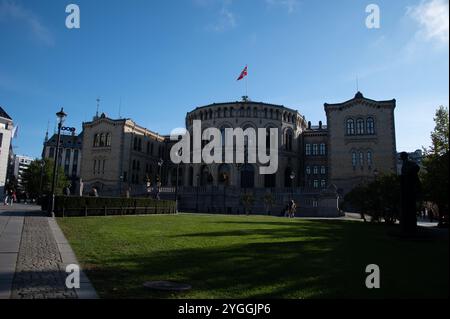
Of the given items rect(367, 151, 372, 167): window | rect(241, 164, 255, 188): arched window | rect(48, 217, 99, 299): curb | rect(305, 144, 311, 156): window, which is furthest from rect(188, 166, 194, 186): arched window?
rect(48, 217, 99, 299): curb

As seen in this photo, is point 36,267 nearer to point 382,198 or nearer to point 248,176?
point 382,198

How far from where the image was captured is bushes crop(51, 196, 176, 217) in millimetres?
21941

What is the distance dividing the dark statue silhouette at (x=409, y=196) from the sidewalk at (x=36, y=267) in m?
13.1

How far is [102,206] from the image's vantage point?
2503cm

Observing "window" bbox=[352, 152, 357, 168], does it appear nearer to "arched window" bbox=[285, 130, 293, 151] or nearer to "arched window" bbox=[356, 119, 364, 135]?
"arched window" bbox=[356, 119, 364, 135]

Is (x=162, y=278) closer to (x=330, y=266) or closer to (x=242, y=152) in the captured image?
(x=330, y=266)

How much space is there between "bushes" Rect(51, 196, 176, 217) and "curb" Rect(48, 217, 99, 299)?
747cm

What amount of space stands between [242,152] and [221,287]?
58176 mm

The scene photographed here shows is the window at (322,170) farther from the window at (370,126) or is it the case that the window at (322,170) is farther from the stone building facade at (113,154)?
the stone building facade at (113,154)

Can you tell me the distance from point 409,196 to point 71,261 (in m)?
13.4

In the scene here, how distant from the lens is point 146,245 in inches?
447

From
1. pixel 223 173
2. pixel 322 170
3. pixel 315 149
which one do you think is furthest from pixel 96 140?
pixel 322 170

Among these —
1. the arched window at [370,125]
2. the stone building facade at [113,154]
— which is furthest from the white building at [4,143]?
the arched window at [370,125]

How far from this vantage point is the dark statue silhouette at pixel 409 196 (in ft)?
48.0
